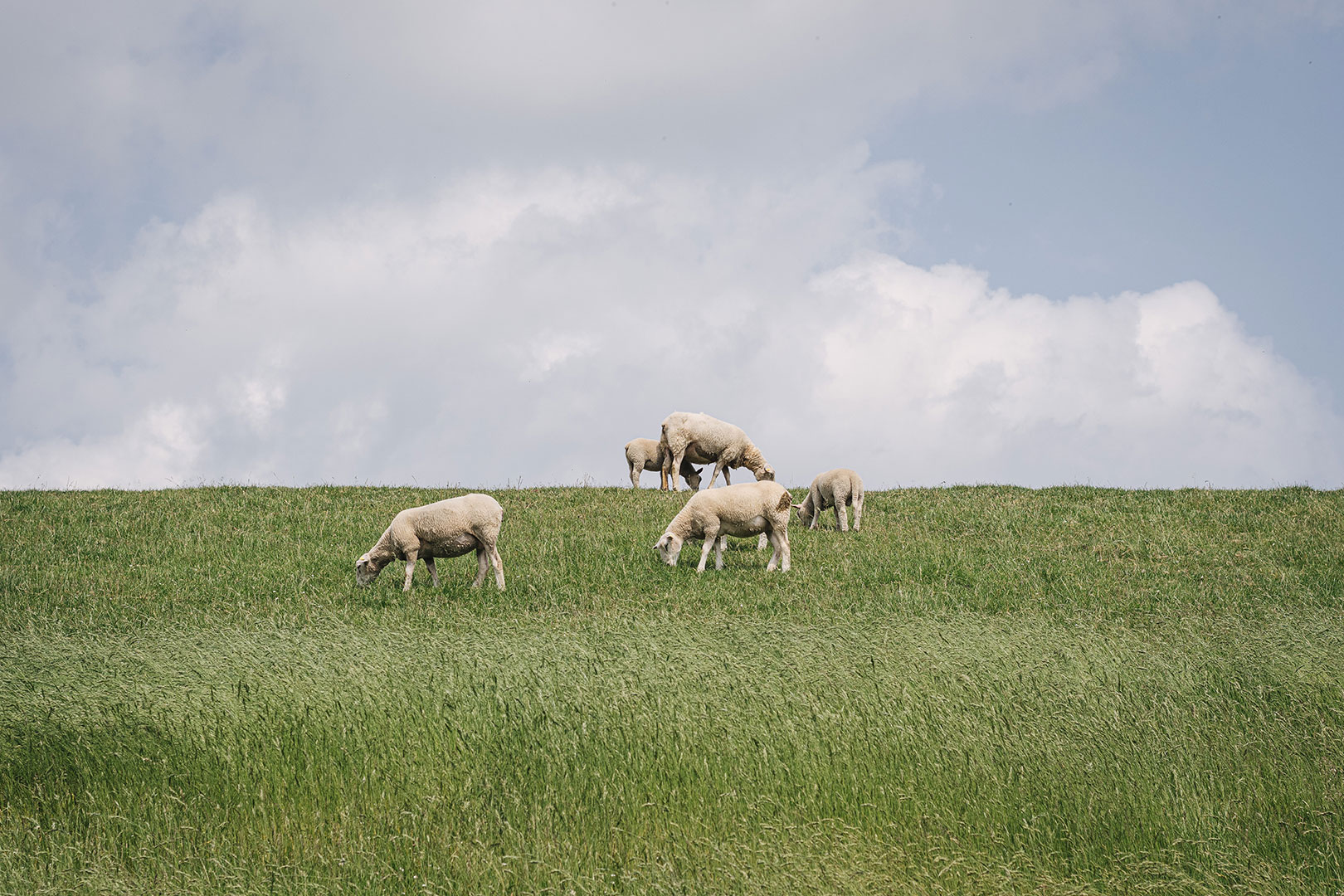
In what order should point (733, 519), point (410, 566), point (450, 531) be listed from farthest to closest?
1. point (733, 519)
2. point (410, 566)
3. point (450, 531)

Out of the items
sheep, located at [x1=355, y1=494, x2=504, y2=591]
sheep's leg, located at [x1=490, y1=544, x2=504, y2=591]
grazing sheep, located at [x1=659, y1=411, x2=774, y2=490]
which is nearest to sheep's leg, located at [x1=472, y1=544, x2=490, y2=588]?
A: sheep, located at [x1=355, y1=494, x2=504, y2=591]

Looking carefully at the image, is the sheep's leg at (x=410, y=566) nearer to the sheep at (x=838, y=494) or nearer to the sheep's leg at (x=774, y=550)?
the sheep's leg at (x=774, y=550)

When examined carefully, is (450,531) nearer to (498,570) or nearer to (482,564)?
(482,564)

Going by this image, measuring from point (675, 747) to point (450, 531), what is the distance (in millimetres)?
8301

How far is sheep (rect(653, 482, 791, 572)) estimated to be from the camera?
15781 mm

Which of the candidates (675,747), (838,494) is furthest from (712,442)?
(675,747)

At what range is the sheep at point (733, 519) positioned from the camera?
51.8 ft

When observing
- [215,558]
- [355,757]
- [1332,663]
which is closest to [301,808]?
[355,757]

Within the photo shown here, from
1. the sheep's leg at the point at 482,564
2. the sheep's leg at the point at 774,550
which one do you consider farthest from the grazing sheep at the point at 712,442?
the sheep's leg at the point at 482,564

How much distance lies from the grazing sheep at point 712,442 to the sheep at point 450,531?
12.1 meters

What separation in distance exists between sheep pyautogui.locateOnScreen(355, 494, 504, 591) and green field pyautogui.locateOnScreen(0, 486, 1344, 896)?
106 cm

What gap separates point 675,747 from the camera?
7.10 m

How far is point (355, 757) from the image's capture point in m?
7.27

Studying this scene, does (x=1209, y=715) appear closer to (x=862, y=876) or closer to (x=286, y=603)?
(x=862, y=876)
